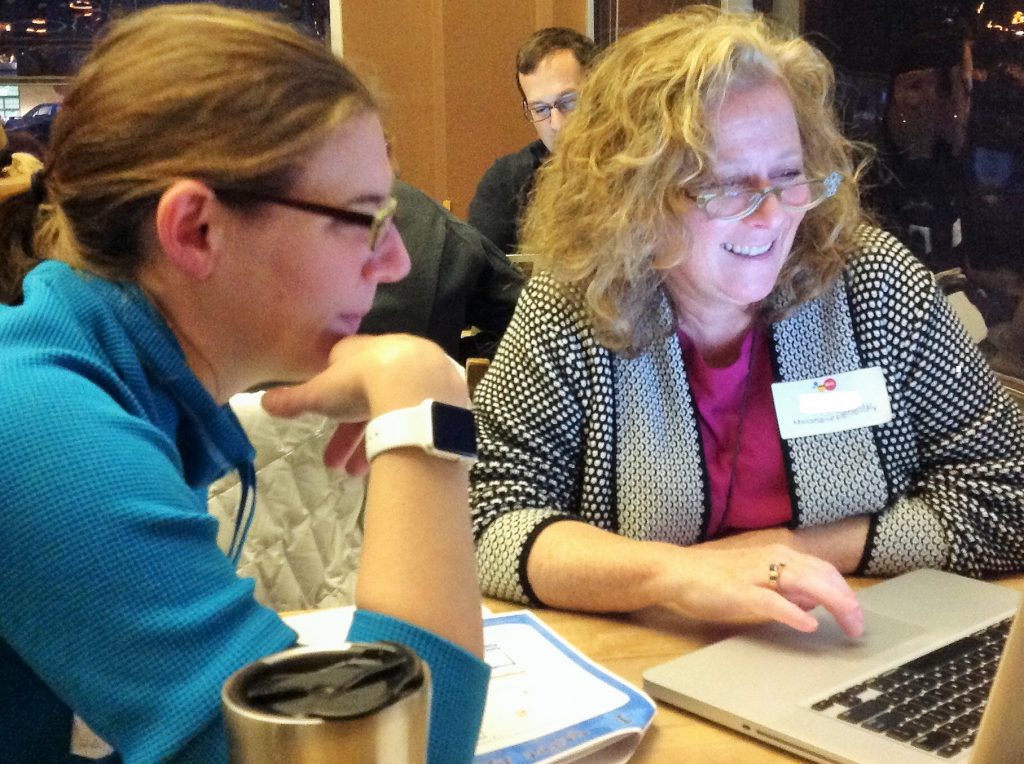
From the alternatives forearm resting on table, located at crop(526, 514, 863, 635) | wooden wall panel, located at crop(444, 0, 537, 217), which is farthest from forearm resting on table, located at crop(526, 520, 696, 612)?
wooden wall panel, located at crop(444, 0, 537, 217)

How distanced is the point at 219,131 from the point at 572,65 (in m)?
3.19

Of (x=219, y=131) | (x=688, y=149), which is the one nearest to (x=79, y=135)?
(x=219, y=131)

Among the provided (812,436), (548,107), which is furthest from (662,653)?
(548,107)

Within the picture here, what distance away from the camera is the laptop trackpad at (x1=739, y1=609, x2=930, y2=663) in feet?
3.56

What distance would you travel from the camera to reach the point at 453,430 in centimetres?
84

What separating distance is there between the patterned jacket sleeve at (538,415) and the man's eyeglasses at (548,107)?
7.75 ft

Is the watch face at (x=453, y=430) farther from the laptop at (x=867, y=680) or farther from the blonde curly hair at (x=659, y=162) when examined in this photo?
the blonde curly hair at (x=659, y=162)

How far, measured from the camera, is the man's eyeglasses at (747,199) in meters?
1.50

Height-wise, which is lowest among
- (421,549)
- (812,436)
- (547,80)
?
(812,436)

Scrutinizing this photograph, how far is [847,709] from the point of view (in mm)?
958

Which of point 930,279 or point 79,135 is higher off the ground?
point 79,135

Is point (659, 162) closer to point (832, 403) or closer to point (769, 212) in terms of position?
point (769, 212)

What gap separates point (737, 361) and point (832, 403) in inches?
5.9

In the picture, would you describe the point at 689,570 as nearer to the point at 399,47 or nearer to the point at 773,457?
the point at 773,457
